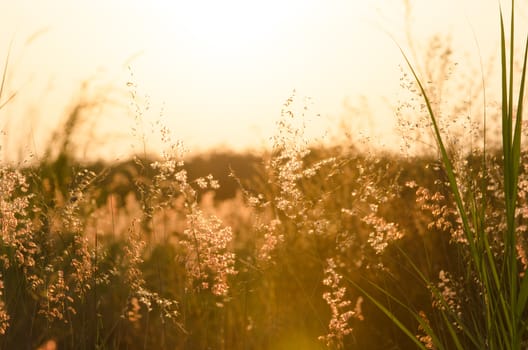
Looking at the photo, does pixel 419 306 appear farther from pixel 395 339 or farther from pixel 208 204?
pixel 208 204

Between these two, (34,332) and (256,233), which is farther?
(34,332)

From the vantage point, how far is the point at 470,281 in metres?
2.65

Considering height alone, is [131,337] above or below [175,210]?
below

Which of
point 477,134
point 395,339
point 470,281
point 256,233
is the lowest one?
point 395,339

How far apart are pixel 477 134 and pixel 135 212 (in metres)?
1.32

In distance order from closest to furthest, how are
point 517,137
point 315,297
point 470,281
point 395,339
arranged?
1. point 517,137
2. point 470,281
3. point 395,339
4. point 315,297

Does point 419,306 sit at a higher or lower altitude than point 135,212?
lower

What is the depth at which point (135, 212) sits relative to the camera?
8.93 feet

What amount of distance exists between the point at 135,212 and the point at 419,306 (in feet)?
4.29

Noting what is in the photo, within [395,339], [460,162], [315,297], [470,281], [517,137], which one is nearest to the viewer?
[517,137]

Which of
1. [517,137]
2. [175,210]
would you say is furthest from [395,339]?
[517,137]

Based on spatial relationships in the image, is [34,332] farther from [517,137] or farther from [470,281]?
[517,137]

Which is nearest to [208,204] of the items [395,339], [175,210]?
[175,210]

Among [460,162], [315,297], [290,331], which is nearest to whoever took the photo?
[460,162]
